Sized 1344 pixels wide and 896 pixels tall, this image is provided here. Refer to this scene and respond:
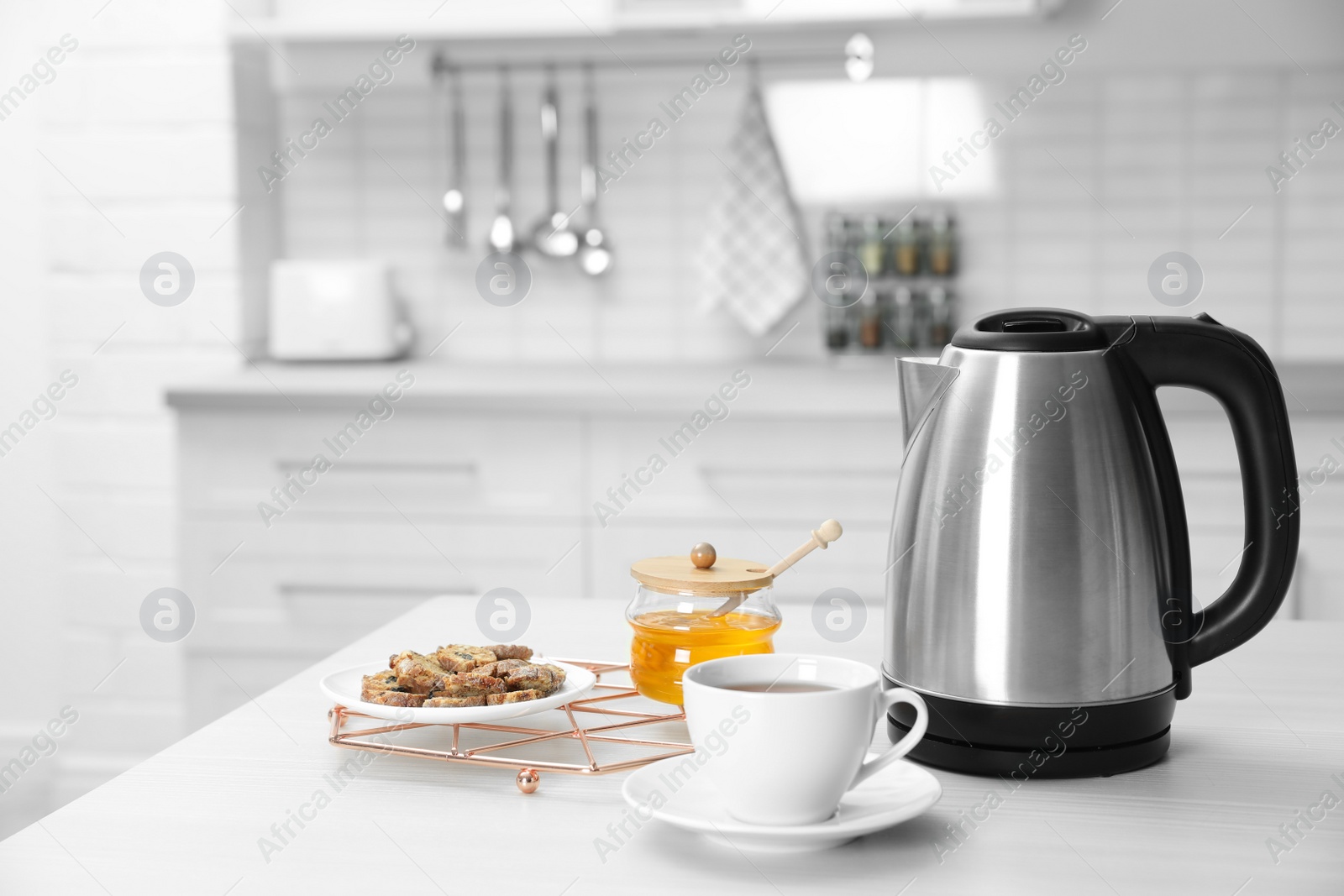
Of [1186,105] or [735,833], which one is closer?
[735,833]

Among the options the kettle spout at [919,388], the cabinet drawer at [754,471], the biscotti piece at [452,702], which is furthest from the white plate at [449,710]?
the cabinet drawer at [754,471]

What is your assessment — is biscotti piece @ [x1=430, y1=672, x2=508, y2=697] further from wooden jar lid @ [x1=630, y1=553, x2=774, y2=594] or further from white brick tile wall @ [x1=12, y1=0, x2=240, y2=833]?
white brick tile wall @ [x1=12, y1=0, x2=240, y2=833]

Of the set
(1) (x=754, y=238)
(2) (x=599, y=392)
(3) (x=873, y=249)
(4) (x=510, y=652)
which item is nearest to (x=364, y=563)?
(2) (x=599, y=392)

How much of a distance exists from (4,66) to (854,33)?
5.45 ft

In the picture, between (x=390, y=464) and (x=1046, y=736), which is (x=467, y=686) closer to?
(x=1046, y=736)

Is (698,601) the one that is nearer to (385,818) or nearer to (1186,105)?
(385,818)

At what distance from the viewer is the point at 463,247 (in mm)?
2588

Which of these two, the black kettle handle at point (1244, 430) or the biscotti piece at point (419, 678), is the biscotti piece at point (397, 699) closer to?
the biscotti piece at point (419, 678)

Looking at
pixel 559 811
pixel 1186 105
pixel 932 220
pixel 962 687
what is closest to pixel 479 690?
pixel 559 811

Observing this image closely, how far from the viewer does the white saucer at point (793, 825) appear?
1.84 ft

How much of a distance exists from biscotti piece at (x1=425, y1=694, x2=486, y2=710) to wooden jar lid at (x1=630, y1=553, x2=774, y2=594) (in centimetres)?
11

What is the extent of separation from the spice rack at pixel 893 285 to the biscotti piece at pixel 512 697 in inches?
70.5

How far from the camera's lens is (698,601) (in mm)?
756

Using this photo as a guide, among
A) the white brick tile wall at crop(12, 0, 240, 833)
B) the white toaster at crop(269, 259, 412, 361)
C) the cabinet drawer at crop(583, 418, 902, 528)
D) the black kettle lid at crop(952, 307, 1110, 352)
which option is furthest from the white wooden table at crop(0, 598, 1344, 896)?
the white brick tile wall at crop(12, 0, 240, 833)
